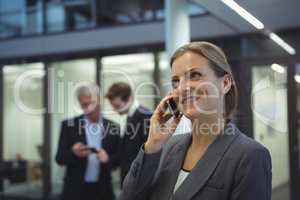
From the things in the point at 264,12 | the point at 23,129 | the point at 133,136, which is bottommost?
the point at 23,129

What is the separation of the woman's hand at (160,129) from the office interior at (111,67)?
8.24ft

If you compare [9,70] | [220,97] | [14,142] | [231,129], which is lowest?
[14,142]

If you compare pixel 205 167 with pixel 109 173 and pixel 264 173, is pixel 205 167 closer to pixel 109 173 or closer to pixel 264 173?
pixel 264 173

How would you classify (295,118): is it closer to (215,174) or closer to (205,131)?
(205,131)

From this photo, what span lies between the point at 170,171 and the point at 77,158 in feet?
6.97

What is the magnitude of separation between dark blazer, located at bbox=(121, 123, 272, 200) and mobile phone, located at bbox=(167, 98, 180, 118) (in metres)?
0.15

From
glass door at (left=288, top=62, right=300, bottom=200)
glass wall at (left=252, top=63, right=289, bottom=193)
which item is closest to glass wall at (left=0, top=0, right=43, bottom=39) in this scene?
glass wall at (left=252, top=63, right=289, bottom=193)

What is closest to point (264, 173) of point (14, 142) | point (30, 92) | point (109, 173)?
point (109, 173)

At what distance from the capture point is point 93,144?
3.55 m

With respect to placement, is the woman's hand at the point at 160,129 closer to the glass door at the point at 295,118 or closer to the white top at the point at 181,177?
the white top at the point at 181,177

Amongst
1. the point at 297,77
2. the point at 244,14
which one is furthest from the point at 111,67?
the point at 244,14

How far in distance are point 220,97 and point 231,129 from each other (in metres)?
0.11

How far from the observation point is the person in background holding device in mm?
3391

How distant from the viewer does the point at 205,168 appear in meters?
1.30
